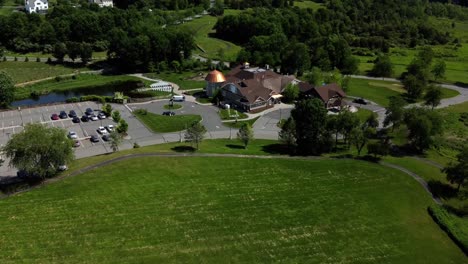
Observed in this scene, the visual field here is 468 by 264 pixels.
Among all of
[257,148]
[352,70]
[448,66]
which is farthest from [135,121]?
[448,66]

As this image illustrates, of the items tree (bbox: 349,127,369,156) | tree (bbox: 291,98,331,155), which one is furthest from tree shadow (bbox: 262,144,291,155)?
tree (bbox: 349,127,369,156)

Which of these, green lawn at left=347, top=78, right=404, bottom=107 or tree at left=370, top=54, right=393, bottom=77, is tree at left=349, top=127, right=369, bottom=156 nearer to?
green lawn at left=347, top=78, right=404, bottom=107

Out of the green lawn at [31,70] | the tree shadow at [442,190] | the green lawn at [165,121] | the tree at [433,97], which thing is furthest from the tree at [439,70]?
the green lawn at [31,70]

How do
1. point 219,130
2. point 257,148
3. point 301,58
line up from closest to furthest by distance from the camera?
point 257,148
point 219,130
point 301,58

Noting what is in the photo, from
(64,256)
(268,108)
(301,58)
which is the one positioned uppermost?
(301,58)

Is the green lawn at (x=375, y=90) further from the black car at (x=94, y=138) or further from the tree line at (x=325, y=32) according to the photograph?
the black car at (x=94, y=138)

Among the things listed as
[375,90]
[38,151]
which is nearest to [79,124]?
[38,151]

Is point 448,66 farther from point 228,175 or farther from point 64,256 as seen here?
point 64,256
